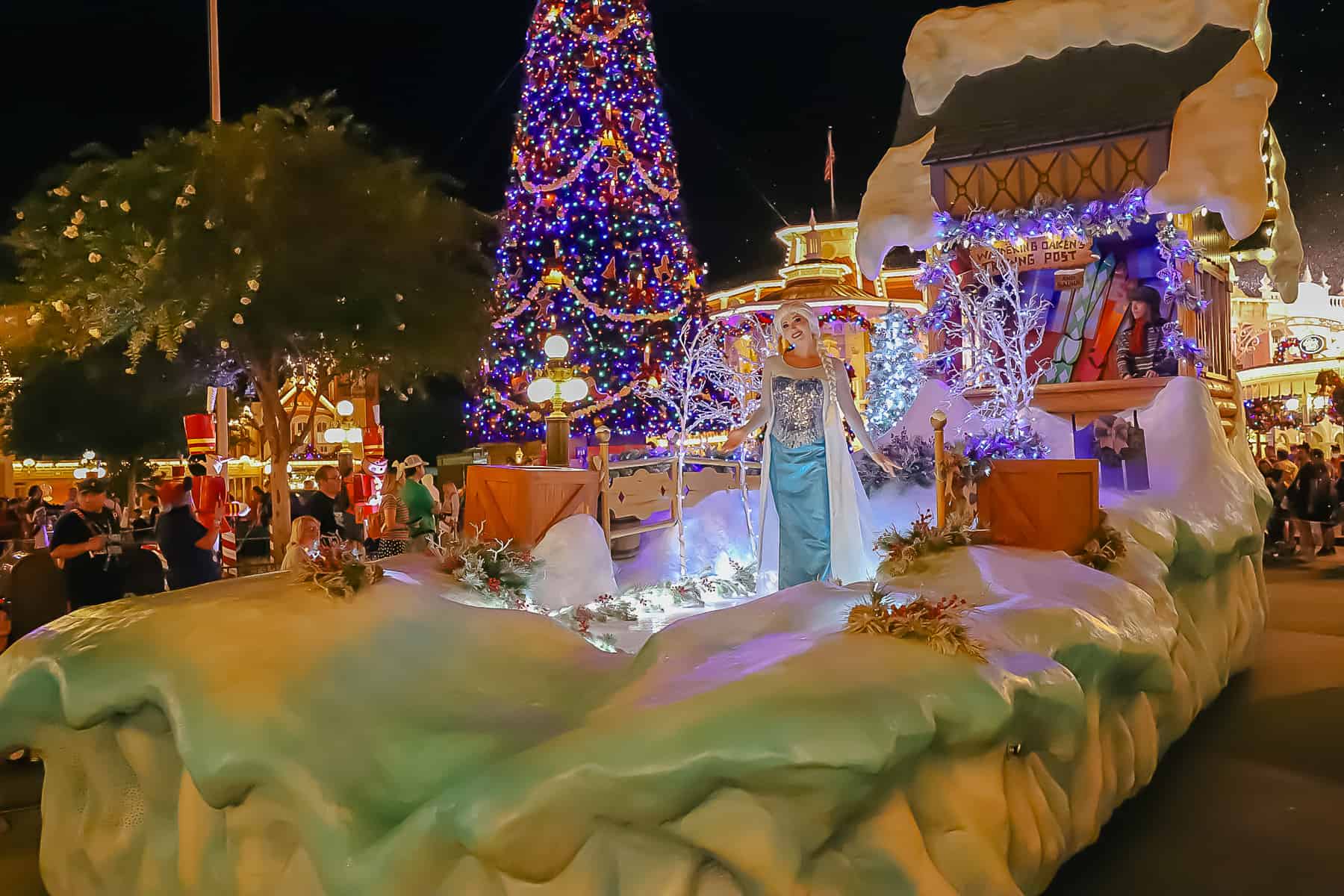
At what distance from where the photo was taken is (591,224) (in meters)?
17.5

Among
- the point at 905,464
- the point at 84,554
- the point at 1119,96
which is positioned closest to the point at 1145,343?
the point at 1119,96

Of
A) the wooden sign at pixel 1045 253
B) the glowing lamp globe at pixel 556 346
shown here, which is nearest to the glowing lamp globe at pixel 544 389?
the glowing lamp globe at pixel 556 346

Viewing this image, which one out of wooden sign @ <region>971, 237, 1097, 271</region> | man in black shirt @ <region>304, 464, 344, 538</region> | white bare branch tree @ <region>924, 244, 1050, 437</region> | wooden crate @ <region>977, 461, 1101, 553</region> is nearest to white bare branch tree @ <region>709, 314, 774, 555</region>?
white bare branch tree @ <region>924, 244, 1050, 437</region>

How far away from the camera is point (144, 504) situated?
15227 millimetres

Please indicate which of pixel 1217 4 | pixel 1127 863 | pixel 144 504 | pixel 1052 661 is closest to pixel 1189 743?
pixel 1127 863

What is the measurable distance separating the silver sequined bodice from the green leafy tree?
608cm

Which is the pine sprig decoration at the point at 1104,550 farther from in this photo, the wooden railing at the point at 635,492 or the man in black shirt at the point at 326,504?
the man in black shirt at the point at 326,504

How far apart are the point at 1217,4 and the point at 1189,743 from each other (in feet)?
23.6

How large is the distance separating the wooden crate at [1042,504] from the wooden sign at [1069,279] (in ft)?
20.0

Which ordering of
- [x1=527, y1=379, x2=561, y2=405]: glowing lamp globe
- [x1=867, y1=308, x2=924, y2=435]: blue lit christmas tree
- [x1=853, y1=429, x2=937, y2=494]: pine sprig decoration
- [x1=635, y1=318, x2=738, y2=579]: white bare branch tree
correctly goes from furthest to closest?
[x1=635, y1=318, x2=738, y2=579]: white bare branch tree → [x1=867, y1=308, x2=924, y2=435]: blue lit christmas tree → [x1=853, y1=429, x2=937, y2=494]: pine sprig decoration → [x1=527, y1=379, x2=561, y2=405]: glowing lamp globe

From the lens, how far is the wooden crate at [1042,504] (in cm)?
564

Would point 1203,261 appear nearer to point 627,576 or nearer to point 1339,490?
point 1339,490

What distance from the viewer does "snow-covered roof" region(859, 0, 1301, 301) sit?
30.1 ft

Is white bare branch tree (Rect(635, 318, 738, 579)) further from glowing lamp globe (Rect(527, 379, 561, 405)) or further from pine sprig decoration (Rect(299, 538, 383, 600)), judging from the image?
pine sprig decoration (Rect(299, 538, 383, 600))
